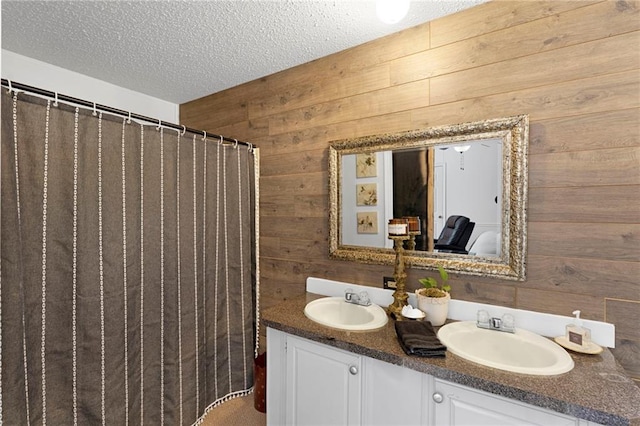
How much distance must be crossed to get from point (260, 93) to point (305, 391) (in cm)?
194

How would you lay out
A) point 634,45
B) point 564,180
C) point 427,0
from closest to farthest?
point 634,45, point 564,180, point 427,0

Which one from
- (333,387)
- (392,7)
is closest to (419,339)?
(333,387)

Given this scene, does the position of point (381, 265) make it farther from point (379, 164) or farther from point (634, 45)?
point (634, 45)

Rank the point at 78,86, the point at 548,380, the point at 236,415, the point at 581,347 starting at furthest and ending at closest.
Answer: the point at 78,86 < the point at 236,415 < the point at 581,347 < the point at 548,380

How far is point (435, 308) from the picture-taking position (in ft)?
4.79

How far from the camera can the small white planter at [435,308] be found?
57.3 inches

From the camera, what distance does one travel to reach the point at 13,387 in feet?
4.15

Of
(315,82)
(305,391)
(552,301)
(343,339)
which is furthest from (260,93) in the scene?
(552,301)

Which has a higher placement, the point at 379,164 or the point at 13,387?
the point at 379,164

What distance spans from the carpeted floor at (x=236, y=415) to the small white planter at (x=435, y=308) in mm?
1267

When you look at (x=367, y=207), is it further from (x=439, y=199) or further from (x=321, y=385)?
(x=321, y=385)

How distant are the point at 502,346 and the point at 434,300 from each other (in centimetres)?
32

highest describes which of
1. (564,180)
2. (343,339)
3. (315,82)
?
(315,82)

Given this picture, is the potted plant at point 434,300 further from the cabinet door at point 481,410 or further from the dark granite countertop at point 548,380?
the cabinet door at point 481,410
